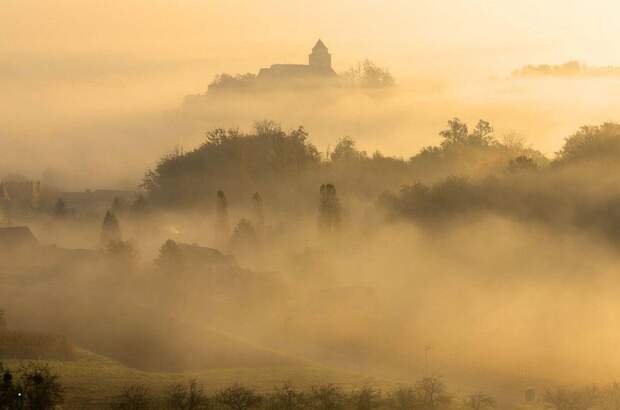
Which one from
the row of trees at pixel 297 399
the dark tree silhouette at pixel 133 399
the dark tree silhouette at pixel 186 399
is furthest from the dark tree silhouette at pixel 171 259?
the dark tree silhouette at pixel 186 399

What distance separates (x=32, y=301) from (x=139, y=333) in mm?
14569

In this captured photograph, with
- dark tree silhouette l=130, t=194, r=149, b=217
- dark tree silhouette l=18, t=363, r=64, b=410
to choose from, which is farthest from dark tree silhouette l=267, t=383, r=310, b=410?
dark tree silhouette l=130, t=194, r=149, b=217

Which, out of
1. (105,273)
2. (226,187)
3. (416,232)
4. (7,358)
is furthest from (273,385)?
(226,187)

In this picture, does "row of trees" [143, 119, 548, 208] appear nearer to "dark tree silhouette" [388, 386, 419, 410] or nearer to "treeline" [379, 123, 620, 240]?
"treeline" [379, 123, 620, 240]

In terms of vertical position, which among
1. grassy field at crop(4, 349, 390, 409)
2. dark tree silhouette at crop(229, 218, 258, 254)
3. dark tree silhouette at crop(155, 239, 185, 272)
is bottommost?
grassy field at crop(4, 349, 390, 409)

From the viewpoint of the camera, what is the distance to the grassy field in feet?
246

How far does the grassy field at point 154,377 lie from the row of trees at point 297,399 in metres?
2.00

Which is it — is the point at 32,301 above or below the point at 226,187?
below

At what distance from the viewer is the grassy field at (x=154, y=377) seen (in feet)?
246

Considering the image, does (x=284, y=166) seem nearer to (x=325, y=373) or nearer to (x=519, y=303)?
(x=519, y=303)

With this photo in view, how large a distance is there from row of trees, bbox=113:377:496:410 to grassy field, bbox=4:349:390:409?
2.00 metres

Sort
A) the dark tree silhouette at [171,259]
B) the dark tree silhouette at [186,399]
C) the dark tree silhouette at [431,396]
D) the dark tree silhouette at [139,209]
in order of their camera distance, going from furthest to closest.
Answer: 1. the dark tree silhouette at [139,209]
2. the dark tree silhouette at [171,259]
3. the dark tree silhouette at [431,396]
4. the dark tree silhouette at [186,399]

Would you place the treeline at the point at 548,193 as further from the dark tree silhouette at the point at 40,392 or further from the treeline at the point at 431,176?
the dark tree silhouette at the point at 40,392

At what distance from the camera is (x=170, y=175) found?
188750mm
